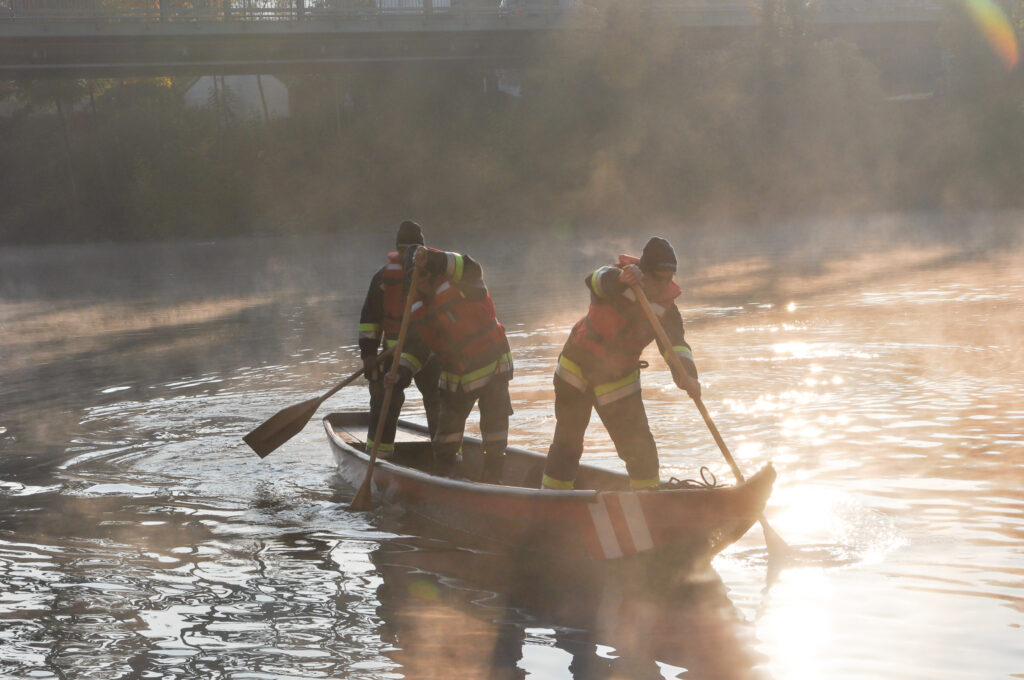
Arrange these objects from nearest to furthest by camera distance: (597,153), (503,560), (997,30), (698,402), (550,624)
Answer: (550,624), (698,402), (503,560), (597,153), (997,30)

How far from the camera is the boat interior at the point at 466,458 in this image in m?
8.55

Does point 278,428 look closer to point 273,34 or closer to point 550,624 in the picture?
point 550,624

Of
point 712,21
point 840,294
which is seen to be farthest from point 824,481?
point 712,21

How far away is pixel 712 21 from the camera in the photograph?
2344 inches

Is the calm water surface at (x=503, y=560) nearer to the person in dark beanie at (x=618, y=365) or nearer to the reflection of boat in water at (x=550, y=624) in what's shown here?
the reflection of boat in water at (x=550, y=624)

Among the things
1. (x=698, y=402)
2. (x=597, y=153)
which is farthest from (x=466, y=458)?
(x=597, y=153)

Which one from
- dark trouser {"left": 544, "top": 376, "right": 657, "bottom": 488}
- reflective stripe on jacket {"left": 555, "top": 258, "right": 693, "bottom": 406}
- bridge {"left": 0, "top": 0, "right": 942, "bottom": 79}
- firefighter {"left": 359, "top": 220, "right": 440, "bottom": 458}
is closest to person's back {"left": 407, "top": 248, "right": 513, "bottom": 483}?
firefighter {"left": 359, "top": 220, "right": 440, "bottom": 458}

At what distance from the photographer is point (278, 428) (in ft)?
34.9

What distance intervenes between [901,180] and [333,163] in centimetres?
2857

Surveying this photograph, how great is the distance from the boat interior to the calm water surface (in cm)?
45

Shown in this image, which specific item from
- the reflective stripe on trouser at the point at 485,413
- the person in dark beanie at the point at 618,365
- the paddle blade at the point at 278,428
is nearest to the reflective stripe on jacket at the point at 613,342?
the person in dark beanie at the point at 618,365

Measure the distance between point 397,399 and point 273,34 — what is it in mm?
44042

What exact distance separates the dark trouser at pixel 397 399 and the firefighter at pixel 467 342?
0.93 meters

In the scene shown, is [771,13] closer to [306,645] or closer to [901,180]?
[901,180]
